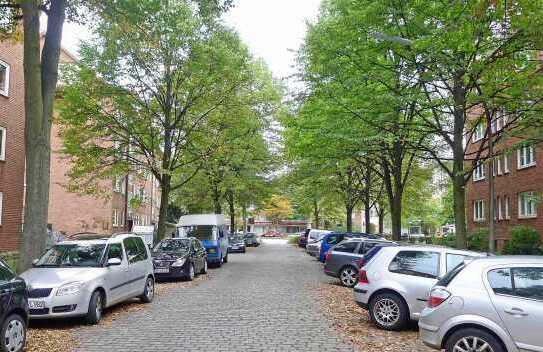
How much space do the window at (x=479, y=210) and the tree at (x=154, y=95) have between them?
20681mm

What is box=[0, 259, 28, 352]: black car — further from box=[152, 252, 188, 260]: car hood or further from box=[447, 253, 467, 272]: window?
box=[152, 252, 188, 260]: car hood

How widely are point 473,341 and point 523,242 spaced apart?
61.5 ft

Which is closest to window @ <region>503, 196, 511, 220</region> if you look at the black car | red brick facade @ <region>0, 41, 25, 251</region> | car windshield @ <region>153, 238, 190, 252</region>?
car windshield @ <region>153, 238, 190, 252</region>

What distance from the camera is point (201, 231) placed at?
87.6ft

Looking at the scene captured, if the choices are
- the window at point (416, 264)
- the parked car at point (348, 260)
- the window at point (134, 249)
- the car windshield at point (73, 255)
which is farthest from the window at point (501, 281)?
the parked car at point (348, 260)

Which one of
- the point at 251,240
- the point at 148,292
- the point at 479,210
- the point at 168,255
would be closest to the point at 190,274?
the point at 168,255

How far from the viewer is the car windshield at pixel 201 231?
26484mm

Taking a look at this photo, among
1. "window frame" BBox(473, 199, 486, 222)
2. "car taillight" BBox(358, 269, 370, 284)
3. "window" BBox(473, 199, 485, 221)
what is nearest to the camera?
"car taillight" BBox(358, 269, 370, 284)

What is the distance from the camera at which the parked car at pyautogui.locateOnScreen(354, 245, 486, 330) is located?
9977 mm

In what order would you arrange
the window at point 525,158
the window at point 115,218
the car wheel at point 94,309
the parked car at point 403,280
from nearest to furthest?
the parked car at point 403,280 → the car wheel at point 94,309 → the window at point 525,158 → the window at point 115,218

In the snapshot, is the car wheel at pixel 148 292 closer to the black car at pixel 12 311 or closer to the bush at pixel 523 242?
the black car at pixel 12 311

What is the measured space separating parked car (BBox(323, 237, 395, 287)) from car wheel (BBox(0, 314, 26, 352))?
11.0m

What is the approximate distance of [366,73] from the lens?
16.8 metres

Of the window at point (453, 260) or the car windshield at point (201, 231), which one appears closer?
the window at point (453, 260)
